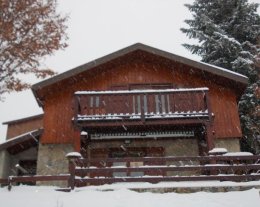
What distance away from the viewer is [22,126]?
94.0ft

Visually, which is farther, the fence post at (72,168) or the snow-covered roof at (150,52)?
the snow-covered roof at (150,52)

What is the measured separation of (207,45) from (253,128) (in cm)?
623

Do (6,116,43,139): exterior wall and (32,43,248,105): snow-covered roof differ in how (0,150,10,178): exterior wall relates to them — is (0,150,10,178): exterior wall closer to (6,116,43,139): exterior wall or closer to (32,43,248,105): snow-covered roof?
(32,43,248,105): snow-covered roof

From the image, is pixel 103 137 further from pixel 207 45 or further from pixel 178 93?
pixel 207 45

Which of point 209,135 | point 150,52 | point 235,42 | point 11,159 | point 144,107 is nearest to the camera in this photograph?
point 209,135

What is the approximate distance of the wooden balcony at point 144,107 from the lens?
1504cm

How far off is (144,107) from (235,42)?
8.65 m

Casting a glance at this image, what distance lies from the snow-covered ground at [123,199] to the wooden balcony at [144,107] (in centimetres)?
431

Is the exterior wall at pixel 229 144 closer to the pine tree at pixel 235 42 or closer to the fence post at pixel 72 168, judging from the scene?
the pine tree at pixel 235 42

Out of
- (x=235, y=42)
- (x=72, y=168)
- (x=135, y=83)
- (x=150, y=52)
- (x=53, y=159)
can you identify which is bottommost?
(x=72, y=168)

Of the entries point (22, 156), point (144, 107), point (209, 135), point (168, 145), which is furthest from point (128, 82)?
point (22, 156)

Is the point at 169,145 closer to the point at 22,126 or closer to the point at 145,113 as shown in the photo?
the point at 145,113

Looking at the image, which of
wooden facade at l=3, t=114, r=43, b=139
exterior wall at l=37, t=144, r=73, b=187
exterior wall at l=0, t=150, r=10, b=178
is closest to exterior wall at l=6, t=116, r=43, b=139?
wooden facade at l=3, t=114, r=43, b=139

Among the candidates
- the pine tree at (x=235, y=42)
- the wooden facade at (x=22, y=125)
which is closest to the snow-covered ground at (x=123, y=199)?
the pine tree at (x=235, y=42)
